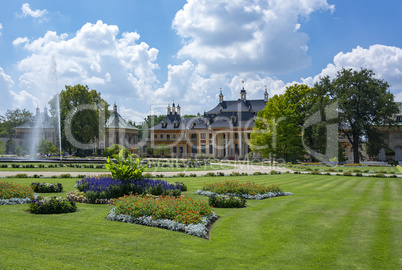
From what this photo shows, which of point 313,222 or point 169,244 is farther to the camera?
point 313,222

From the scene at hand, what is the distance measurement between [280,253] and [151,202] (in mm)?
5146

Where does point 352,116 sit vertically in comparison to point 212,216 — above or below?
above

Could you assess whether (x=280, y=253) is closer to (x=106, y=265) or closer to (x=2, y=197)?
(x=106, y=265)

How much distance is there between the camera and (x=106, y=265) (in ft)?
21.4

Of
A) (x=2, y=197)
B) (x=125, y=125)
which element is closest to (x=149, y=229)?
(x=2, y=197)

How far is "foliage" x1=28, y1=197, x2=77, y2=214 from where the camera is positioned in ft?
36.0

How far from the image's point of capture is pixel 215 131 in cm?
7612

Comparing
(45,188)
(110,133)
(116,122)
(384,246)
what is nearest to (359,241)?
(384,246)

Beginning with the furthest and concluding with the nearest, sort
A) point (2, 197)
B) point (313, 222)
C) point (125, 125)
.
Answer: point (125, 125) < point (2, 197) < point (313, 222)

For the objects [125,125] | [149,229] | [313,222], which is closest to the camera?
[149,229]

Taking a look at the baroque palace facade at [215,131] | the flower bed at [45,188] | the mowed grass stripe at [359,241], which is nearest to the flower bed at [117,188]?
the flower bed at [45,188]

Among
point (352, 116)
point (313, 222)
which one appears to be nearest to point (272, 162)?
point (352, 116)

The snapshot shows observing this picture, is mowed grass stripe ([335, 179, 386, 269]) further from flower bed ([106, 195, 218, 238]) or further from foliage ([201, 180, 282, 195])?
foliage ([201, 180, 282, 195])

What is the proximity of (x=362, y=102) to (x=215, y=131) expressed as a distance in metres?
33.6
